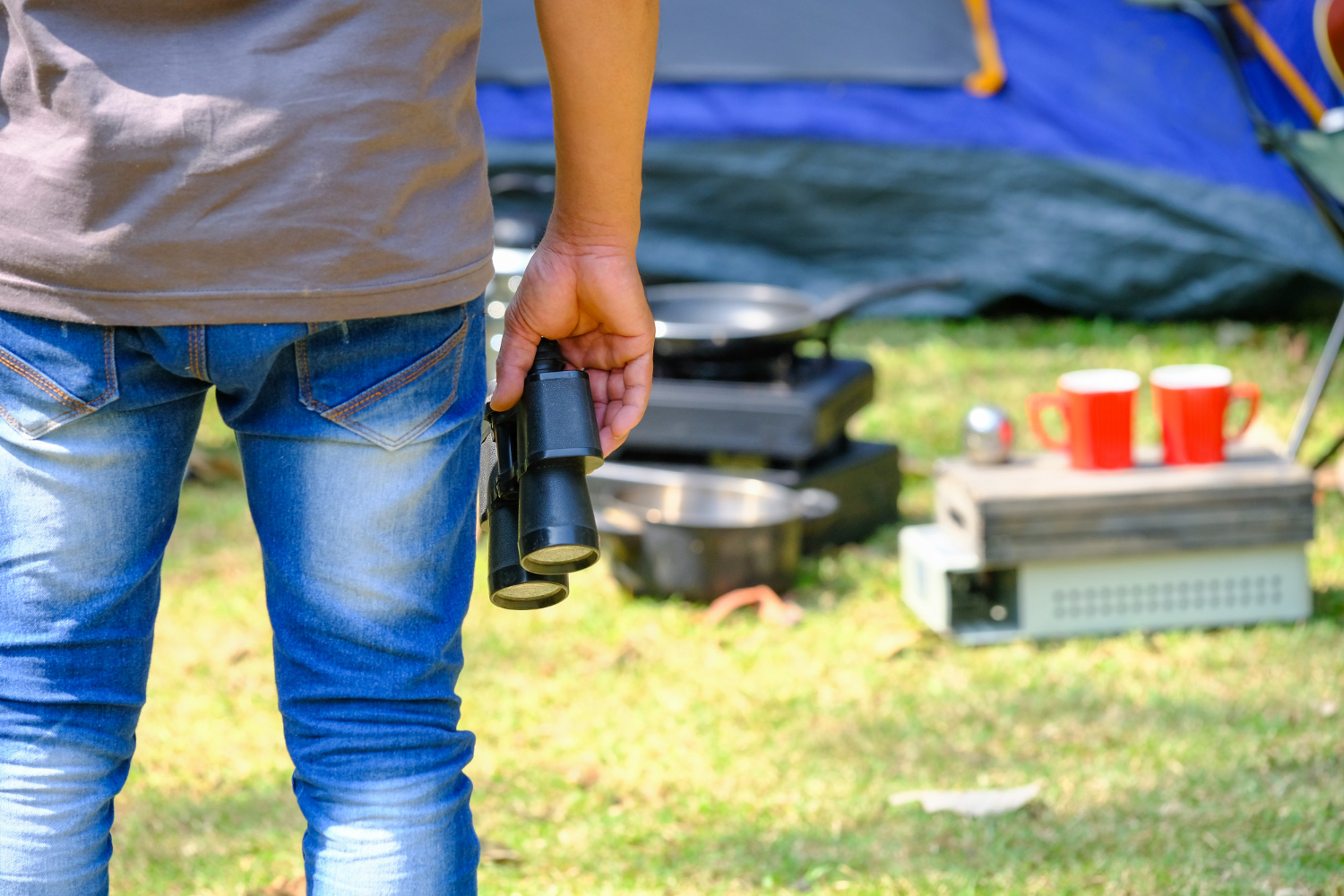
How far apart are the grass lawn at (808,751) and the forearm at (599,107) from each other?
955mm

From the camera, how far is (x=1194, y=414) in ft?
8.13

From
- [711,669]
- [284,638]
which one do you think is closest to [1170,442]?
[711,669]

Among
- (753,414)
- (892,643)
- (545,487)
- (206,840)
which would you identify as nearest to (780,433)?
(753,414)

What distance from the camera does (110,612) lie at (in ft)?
3.07

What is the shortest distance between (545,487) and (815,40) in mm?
3616

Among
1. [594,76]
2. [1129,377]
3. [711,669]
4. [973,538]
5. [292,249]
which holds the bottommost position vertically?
[711,669]

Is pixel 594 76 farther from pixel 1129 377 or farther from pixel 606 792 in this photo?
pixel 1129 377

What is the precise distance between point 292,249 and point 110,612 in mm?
284

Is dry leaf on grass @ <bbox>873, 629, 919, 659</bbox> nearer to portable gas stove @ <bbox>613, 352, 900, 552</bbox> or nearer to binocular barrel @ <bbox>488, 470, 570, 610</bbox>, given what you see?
portable gas stove @ <bbox>613, 352, 900, 552</bbox>

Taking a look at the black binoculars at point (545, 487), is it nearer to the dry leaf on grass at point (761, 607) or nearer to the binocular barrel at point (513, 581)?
the binocular barrel at point (513, 581)

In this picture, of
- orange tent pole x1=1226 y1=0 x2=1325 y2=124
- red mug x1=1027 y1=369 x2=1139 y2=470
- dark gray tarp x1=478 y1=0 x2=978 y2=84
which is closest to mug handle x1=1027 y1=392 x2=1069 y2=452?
red mug x1=1027 y1=369 x2=1139 y2=470

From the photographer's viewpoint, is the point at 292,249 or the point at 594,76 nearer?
the point at 292,249

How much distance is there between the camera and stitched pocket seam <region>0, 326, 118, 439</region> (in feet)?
2.86

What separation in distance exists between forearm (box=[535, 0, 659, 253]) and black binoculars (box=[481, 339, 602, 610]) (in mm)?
113
